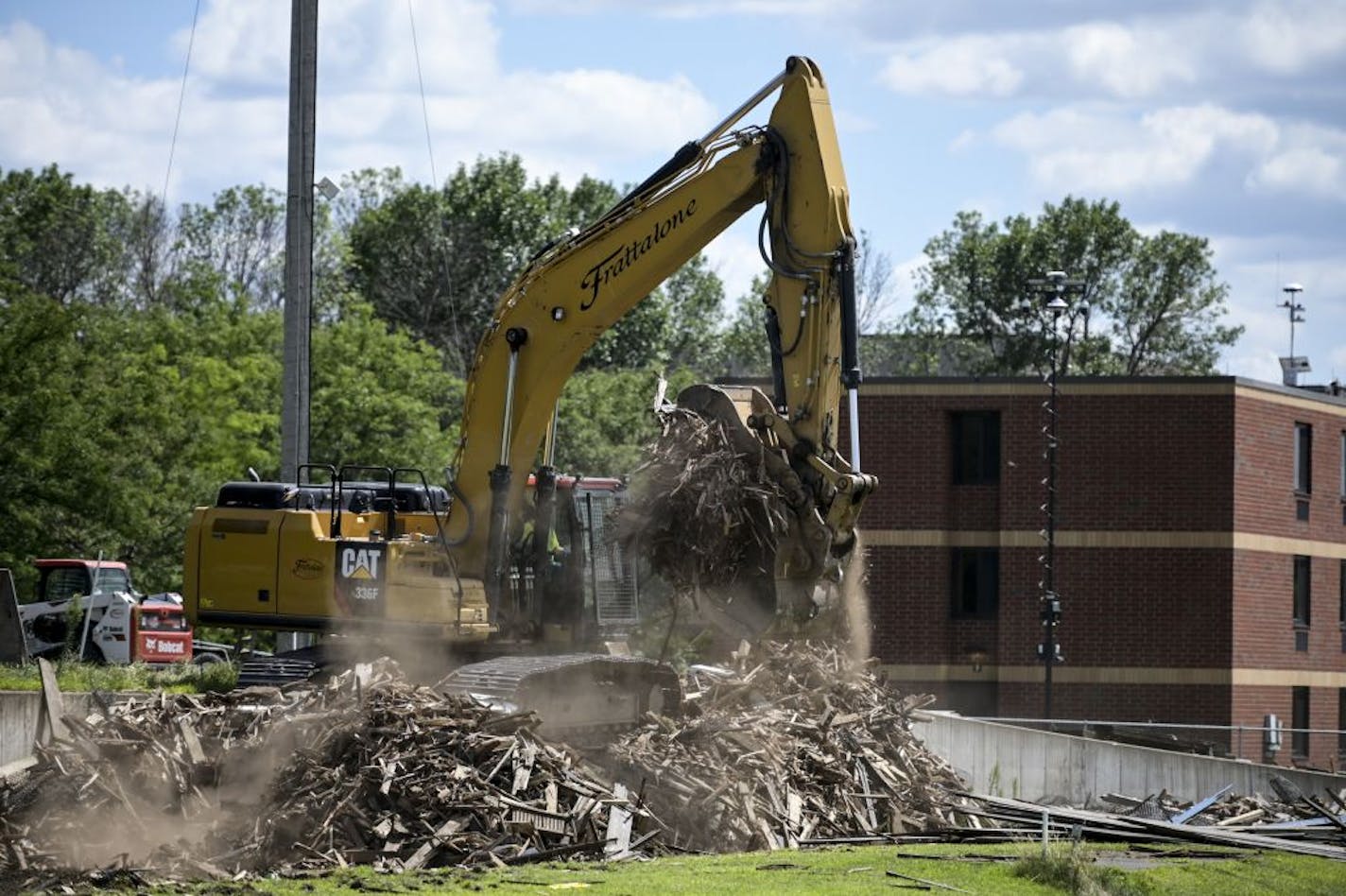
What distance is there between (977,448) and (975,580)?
3167 millimetres

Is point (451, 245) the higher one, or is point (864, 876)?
point (451, 245)

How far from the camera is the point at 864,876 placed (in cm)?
1460

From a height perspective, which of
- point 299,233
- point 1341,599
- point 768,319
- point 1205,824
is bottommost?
point 1205,824

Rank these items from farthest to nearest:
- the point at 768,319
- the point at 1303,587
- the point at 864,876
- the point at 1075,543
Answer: the point at 1303,587 → the point at 1075,543 → the point at 768,319 → the point at 864,876

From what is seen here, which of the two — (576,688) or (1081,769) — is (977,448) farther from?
(576,688)

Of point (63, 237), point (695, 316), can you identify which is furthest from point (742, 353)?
point (63, 237)

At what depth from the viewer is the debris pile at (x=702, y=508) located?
16.8 metres

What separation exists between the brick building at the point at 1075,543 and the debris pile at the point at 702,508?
28788mm

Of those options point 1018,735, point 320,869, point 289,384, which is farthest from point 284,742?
point 1018,735

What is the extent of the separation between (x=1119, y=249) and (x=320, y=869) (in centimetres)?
8388

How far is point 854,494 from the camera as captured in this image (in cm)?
1645

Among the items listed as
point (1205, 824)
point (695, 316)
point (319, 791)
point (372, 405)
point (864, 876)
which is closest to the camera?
point (864, 876)

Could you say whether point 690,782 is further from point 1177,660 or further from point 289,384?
point 1177,660

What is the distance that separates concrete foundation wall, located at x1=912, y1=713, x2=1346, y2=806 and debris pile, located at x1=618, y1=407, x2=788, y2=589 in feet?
34.5
